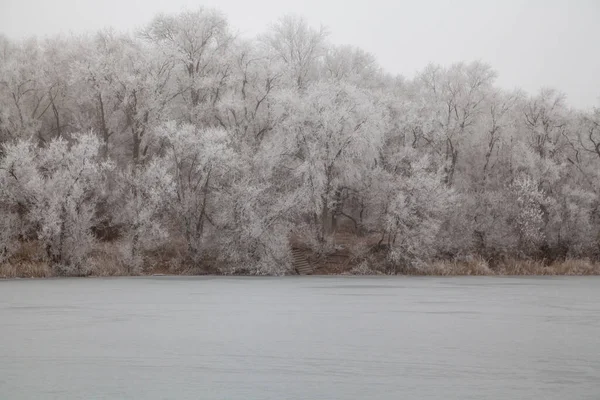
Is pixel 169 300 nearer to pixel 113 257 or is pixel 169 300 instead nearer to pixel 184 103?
pixel 113 257

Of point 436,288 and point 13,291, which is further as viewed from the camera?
point 436,288

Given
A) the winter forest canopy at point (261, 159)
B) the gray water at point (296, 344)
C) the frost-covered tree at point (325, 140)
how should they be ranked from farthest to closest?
the frost-covered tree at point (325, 140) → the winter forest canopy at point (261, 159) → the gray water at point (296, 344)

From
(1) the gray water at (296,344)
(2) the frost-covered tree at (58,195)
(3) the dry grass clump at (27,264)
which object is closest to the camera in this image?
(1) the gray water at (296,344)

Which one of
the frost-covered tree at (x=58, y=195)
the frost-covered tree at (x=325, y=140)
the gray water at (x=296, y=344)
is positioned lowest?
the gray water at (x=296, y=344)

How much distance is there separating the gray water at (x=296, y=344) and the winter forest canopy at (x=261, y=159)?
13.7 m

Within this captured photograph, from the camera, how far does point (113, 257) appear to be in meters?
55.1

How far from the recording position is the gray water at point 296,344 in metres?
16.1

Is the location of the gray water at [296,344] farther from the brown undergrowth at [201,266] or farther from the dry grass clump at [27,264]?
the brown undergrowth at [201,266]

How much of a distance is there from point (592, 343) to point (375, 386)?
10189 mm

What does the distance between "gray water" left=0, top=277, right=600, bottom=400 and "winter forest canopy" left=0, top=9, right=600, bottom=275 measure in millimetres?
13668

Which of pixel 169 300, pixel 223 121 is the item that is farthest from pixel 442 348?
pixel 223 121

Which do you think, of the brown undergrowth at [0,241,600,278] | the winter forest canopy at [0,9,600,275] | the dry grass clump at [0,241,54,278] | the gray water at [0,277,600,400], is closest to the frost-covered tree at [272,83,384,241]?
the winter forest canopy at [0,9,600,275]

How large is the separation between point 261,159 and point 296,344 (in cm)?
3689

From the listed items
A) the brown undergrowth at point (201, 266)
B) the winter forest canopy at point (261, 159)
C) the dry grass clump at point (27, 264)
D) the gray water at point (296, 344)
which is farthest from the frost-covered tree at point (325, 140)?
the dry grass clump at point (27, 264)
